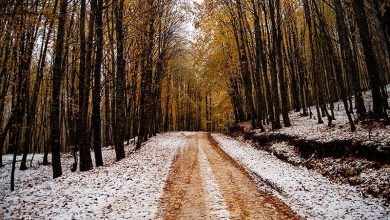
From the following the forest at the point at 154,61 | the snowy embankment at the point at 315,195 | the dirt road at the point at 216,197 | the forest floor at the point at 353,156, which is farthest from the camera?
the forest at the point at 154,61

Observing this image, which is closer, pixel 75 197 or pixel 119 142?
pixel 75 197

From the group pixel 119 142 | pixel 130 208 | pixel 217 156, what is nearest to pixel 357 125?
pixel 217 156

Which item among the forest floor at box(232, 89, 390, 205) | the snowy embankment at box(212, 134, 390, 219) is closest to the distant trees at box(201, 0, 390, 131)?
the forest floor at box(232, 89, 390, 205)

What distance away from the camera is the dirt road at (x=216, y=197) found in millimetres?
7512

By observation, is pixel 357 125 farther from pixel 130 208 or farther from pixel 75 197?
pixel 75 197

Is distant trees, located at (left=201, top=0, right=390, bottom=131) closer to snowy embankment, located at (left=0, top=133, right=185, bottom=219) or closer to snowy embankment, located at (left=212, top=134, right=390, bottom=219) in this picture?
snowy embankment, located at (left=212, top=134, right=390, bottom=219)

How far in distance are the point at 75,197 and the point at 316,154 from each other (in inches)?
388

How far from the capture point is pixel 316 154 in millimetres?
12906

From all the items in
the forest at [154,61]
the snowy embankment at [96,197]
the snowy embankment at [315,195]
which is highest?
the forest at [154,61]

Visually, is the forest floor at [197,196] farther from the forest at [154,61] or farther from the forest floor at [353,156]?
the forest at [154,61]

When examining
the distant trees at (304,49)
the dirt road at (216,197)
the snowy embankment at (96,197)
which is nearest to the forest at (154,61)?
the distant trees at (304,49)

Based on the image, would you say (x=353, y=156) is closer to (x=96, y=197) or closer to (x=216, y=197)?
(x=216, y=197)

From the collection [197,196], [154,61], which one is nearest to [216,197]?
[197,196]

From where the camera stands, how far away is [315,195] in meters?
8.83
